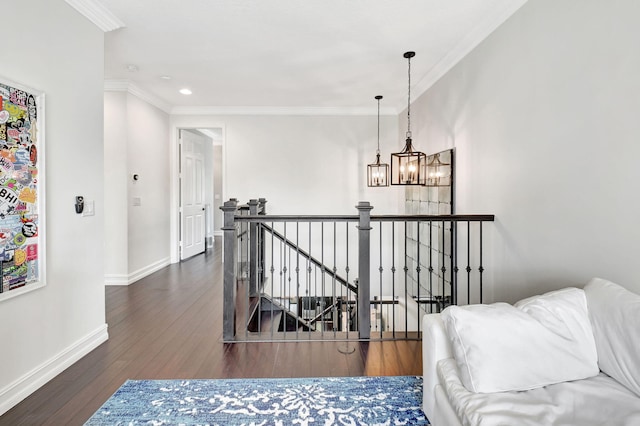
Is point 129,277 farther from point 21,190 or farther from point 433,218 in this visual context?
point 433,218

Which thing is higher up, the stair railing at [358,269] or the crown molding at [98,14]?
the crown molding at [98,14]

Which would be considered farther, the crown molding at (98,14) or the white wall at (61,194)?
the crown molding at (98,14)

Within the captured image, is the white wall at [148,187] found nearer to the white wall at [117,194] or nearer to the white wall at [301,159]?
the white wall at [117,194]

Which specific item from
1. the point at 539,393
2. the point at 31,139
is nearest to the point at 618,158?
the point at 539,393

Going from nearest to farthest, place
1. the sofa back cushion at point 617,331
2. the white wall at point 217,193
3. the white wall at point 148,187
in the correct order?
the sofa back cushion at point 617,331 → the white wall at point 148,187 → the white wall at point 217,193

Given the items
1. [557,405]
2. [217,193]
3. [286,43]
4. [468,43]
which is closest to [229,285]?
[557,405]

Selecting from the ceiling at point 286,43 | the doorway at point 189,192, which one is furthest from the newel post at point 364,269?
the doorway at point 189,192

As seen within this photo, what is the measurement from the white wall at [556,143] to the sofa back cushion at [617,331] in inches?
13.2

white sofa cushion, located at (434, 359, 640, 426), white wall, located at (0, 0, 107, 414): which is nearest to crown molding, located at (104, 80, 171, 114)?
white wall, located at (0, 0, 107, 414)

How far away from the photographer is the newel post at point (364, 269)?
8.52 ft

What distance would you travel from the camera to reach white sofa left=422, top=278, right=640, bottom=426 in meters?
1.19

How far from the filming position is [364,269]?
2613 mm

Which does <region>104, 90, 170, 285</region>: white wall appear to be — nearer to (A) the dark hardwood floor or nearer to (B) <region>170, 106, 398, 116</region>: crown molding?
(B) <region>170, 106, 398, 116</region>: crown molding

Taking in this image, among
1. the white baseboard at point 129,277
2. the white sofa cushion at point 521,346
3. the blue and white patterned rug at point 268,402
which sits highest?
the white sofa cushion at point 521,346
